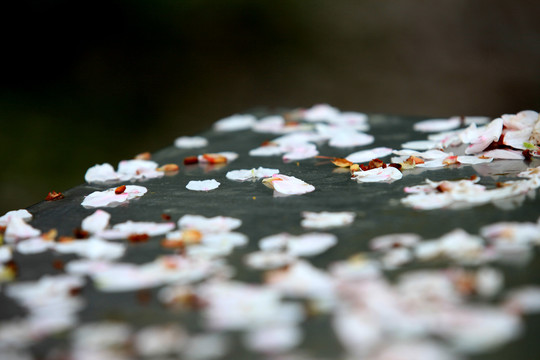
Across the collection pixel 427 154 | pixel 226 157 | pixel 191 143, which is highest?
pixel 191 143

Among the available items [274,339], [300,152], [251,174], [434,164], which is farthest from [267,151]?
[274,339]

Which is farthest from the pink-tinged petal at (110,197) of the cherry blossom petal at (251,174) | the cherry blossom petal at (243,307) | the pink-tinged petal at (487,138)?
the pink-tinged petal at (487,138)

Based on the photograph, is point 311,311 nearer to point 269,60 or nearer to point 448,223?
point 448,223

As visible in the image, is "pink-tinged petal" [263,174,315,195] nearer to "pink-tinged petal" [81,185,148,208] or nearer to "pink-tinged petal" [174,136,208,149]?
"pink-tinged petal" [81,185,148,208]

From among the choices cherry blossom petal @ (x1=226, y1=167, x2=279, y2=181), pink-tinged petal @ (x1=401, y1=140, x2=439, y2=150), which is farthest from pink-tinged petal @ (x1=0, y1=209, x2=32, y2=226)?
pink-tinged petal @ (x1=401, y1=140, x2=439, y2=150)

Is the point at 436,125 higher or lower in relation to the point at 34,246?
higher

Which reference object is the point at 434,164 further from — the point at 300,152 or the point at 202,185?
the point at 202,185
